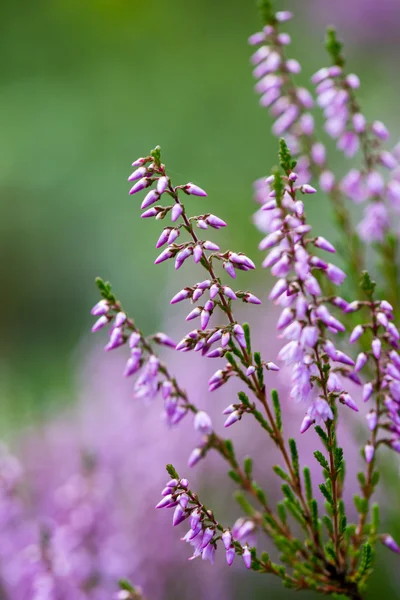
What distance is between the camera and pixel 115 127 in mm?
8016

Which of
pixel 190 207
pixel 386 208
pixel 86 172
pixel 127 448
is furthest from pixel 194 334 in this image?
pixel 86 172

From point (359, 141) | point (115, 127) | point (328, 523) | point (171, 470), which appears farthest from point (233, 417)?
point (115, 127)

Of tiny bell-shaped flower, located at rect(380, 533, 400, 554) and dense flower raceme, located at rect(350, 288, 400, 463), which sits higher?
dense flower raceme, located at rect(350, 288, 400, 463)

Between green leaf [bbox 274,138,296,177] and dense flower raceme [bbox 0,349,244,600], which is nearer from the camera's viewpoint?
green leaf [bbox 274,138,296,177]

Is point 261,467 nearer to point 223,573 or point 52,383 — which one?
point 223,573

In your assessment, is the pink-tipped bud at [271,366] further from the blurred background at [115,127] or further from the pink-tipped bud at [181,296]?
the blurred background at [115,127]

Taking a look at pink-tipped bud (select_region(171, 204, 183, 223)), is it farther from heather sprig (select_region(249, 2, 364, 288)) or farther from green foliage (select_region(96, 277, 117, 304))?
heather sprig (select_region(249, 2, 364, 288))

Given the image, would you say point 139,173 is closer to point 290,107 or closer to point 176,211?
point 176,211

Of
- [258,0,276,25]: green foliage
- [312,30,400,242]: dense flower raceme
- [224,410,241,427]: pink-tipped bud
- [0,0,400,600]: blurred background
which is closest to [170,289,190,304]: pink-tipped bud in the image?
[224,410,241,427]: pink-tipped bud

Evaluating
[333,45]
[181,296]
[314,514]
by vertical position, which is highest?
[333,45]

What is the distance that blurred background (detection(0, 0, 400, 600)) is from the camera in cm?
658

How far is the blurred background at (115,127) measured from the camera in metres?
6.58

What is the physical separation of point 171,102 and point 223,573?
681 centimetres

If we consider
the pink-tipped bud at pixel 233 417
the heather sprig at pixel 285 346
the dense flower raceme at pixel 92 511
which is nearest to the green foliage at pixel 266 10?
the heather sprig at pixel 285 346
